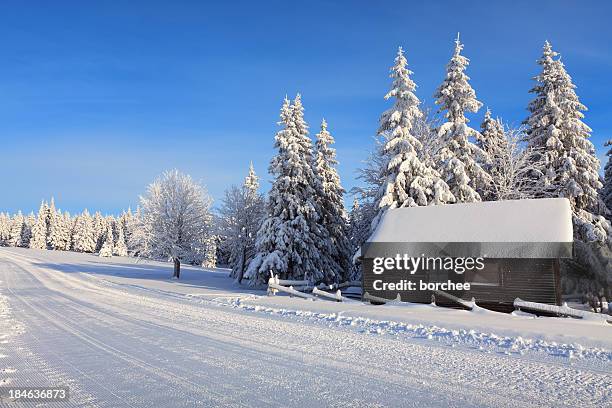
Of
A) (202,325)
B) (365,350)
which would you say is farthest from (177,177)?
(365,350)

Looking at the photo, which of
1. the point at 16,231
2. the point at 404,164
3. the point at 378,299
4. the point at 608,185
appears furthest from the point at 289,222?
the point at 16,231

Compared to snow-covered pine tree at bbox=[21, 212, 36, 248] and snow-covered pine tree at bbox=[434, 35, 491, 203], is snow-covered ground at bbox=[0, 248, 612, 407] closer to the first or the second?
snow-covered pine tree at bbox=[434, 35, 491, 203]

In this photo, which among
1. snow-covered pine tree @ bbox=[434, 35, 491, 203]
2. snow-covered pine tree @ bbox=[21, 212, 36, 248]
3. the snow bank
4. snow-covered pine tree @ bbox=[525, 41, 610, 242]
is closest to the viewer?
the snow bank

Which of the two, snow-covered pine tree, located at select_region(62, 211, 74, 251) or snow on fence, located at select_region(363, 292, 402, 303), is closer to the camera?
snow on fence, located at select_region(363, 292, 402, 303)

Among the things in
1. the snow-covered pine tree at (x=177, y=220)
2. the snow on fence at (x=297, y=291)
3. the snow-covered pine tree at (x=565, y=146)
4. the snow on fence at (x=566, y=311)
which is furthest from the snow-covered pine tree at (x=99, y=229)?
the snow on fence at (x=566, y=311)

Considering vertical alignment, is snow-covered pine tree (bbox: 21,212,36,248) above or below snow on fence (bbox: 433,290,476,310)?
above

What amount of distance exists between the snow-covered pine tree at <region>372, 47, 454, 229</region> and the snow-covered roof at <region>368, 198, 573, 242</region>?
2118 millimetres

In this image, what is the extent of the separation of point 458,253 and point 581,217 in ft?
32.6

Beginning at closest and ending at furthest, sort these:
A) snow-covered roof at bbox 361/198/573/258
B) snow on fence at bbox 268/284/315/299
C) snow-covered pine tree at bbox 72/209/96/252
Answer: snow-covered roof at bbox 361/198/573/258
snow on fence at bbox 268/284/315/299
snow-covered pine tree at bbox 72/209/96/252

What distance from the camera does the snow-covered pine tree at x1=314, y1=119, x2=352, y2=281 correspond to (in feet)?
101

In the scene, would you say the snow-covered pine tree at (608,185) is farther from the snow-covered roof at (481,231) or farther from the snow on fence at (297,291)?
the snow on fence at (297,291)

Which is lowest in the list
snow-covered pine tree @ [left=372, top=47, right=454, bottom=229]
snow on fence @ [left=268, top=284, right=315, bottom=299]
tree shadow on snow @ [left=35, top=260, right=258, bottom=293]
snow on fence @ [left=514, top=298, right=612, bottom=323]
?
tree shadow on snow @ [left=35, top=260, right=258, bottom=293]

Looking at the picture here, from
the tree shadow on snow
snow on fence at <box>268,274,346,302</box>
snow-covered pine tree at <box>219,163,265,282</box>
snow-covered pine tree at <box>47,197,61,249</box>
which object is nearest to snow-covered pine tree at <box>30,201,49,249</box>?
snow-covered pine tree at <box>47,197,61,249</box>

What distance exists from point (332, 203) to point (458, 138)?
10242mm
